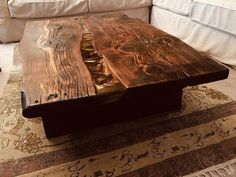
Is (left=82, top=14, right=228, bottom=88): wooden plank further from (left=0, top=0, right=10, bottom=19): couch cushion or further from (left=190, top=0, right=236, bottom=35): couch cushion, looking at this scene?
(left=0, top=0, right=10, bottom=19): couch cushion

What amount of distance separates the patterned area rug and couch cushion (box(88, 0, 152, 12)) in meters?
1.63

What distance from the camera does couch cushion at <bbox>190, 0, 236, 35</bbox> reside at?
6.09ft

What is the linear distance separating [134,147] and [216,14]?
1.40 meters

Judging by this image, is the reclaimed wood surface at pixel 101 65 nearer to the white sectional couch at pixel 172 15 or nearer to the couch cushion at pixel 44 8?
the white sectional couch at pixel 172 15

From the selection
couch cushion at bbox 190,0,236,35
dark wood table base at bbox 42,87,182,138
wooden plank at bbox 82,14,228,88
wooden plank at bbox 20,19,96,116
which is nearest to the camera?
wooden plank at bbox 20,19,96,116

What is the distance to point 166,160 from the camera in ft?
3.66

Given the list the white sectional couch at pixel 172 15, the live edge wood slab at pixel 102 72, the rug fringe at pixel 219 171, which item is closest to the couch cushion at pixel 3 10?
the white sectional couch at pixel 172 15

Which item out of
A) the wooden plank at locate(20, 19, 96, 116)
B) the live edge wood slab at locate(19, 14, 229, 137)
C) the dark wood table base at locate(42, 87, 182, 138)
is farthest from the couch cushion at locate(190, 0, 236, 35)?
the wooden plank at locate(20, 19, 96, 116)

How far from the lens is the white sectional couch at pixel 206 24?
6.29 feet

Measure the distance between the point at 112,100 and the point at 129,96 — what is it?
69 millimetres

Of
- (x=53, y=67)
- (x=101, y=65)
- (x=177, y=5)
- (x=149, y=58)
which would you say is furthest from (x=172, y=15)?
(x=53, y=67)

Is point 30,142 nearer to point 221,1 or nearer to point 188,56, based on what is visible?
point 188,56

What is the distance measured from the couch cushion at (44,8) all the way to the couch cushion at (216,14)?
120 centimetres

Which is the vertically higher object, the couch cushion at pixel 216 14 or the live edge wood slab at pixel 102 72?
the couch cushion at pixel 216 14
